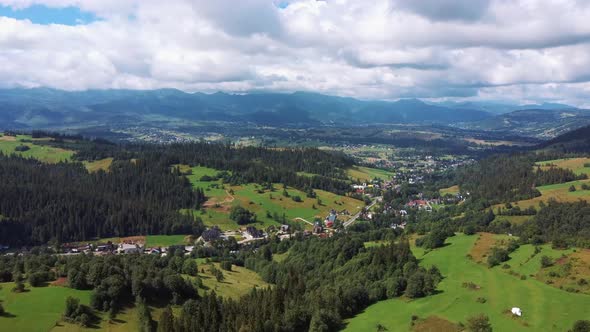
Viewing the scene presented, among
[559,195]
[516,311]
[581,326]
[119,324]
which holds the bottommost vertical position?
[119,324]

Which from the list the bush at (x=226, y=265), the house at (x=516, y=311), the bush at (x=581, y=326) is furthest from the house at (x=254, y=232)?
the bush at (x=581, y=326)

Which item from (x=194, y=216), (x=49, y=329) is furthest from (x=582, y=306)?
(x=194, y=216)

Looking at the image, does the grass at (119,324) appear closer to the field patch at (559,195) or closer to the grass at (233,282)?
the grass at (233,282)

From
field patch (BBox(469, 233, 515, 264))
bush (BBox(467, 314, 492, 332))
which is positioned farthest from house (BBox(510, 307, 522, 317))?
field patch (BBox(469, 233, 515, 264))

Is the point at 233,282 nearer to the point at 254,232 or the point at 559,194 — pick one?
the point at 254,232

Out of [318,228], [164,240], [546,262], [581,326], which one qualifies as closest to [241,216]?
[164,240]

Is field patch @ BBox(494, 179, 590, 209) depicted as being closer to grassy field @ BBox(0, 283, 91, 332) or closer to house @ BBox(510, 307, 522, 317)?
house @ BBox(510, 307, 522, 317)

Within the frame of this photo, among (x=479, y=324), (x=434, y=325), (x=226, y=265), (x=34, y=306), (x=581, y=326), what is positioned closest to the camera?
(x=581, y=326)
